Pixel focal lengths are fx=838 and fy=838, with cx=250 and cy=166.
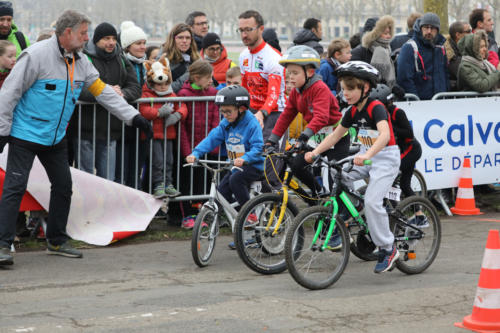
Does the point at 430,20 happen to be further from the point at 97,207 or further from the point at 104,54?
the point at 97,207

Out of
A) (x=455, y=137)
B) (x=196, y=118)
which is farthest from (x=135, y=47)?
(x=455, y=137)

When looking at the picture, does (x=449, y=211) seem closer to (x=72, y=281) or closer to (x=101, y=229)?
(x=101, y=229)

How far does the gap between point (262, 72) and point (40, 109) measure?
2.89 m

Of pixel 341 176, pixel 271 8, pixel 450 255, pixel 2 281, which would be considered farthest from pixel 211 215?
pixel 271 8

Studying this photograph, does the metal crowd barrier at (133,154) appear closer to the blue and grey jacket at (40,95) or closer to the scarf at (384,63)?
the blue and grey jacket at (40,95)

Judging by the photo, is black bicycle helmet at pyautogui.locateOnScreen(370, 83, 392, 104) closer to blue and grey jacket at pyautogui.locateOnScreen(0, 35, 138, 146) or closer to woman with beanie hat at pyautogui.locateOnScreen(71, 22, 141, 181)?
woman with beanie hat at pyautogui.locateOnScreen(71, 22, 141, 181)

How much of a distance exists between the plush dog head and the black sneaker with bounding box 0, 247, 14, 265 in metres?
2.83

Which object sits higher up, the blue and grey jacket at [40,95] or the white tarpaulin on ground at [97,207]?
the blue and grey jacket at [40,95]

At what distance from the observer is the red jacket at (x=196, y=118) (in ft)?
32.3

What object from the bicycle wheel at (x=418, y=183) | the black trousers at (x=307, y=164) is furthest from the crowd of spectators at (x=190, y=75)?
the bicycle wheel at (x=418, y=183)

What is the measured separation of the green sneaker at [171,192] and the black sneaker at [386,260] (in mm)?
3043

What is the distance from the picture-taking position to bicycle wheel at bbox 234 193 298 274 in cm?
745

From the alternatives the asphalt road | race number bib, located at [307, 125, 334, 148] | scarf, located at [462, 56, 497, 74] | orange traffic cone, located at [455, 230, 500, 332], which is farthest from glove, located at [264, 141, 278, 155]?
scarf, located at [462, 56, 497, 74]

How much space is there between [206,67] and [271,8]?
115 m
